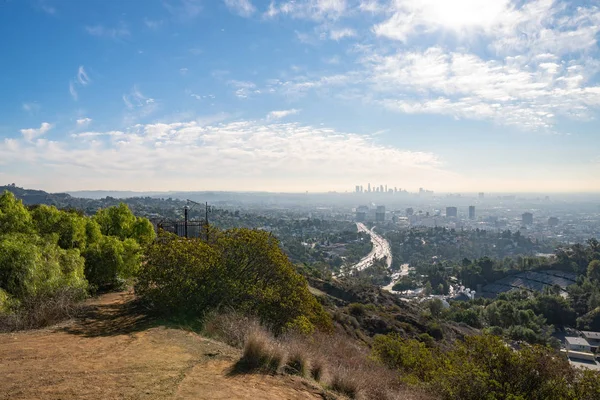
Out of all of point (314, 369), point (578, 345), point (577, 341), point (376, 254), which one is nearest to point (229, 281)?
point (314, 369)

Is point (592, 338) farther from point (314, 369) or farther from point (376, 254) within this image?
point (376, 254)

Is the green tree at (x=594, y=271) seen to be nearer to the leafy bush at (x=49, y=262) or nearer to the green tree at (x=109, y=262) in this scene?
the leafy bush at (x=49, y=262)

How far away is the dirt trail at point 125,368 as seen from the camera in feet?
12.9

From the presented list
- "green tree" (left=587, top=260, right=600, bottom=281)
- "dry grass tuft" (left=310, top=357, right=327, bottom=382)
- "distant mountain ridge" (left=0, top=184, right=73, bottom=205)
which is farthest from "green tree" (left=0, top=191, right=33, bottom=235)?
"green tree" (left=587, top=260, right=600, bottom=281)

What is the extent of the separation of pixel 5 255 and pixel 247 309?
4592mm

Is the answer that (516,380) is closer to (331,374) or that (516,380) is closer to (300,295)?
(331,374)

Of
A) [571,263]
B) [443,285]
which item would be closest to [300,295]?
[443,285]

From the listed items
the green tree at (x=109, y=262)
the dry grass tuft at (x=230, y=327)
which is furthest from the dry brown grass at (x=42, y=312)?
the dry grass tuft at (x=230, y=327)

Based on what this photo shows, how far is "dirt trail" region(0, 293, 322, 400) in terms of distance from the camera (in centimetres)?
394

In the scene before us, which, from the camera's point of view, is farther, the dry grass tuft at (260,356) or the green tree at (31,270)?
the green tree at (31,270)

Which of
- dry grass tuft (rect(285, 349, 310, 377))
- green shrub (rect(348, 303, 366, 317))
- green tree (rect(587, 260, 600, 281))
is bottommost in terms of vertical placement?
green tree (rect(587, 260, 600, 281))

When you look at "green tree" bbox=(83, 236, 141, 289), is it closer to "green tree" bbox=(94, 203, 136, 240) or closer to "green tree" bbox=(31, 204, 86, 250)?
"green tree" bbox=(31, 204, 86, 250)

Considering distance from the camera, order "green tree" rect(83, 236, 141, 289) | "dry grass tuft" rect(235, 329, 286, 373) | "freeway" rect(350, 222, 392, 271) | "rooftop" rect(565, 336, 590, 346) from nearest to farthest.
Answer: "dry grass tuft" rect(235, 329, 286, 373) → "green tree" rect(83, 236, 141, 289) → "rooftop" rect(565, 336, 590, 346) → "freeway" rect(350, 222, 392, 271)

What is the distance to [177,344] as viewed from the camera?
5.73m
